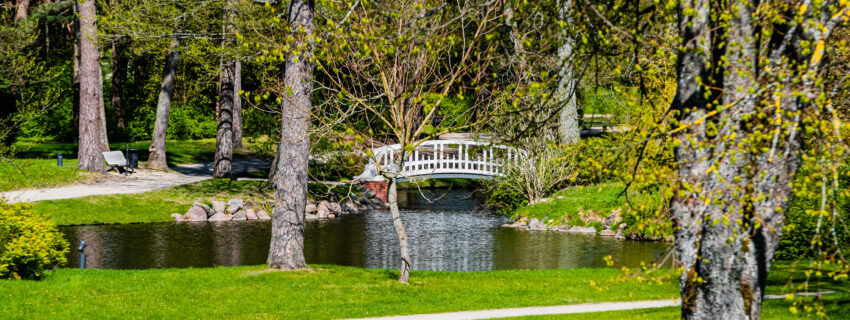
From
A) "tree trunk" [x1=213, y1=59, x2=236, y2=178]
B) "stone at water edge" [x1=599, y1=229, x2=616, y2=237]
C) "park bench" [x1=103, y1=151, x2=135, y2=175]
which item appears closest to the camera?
"stone at water edge" [x1=599, y1=229, x2=616, y2=237]

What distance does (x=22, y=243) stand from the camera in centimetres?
1310

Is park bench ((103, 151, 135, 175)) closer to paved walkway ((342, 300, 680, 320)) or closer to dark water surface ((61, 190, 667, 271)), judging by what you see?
dark water surface ((61, 190, 667, 271))

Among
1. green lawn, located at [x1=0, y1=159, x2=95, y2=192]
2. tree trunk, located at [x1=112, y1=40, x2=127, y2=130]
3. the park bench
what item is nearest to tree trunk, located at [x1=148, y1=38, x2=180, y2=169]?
the park bench

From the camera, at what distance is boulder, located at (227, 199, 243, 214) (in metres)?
26.5

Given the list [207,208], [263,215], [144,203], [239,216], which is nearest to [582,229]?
[263,215]

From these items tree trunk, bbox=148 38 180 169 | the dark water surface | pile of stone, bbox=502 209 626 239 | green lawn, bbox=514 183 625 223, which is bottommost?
the dark water surface

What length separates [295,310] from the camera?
39.5ft

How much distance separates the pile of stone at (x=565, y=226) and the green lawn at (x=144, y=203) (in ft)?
27.6

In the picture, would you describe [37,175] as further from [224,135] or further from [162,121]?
[162,121]

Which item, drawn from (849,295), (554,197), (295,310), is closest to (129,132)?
(554,197)

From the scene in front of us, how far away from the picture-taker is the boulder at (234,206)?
26453 mm

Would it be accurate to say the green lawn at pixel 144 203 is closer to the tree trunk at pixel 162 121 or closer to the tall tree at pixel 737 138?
the tree trunk at pixel 162 121

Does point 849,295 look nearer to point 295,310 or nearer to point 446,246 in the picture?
point 295,310

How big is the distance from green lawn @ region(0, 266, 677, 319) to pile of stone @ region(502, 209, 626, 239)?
7.74 m
